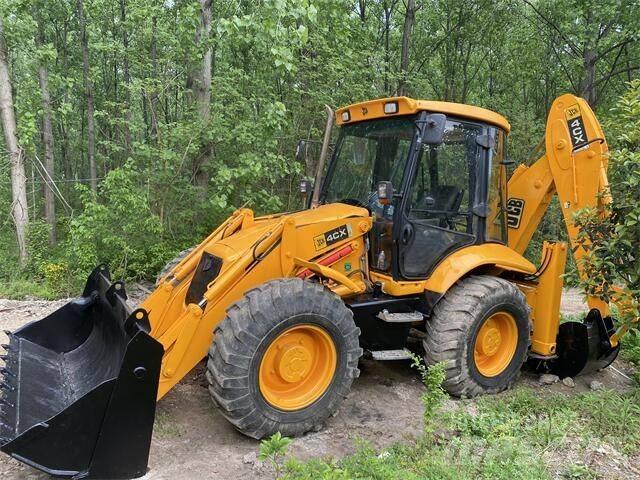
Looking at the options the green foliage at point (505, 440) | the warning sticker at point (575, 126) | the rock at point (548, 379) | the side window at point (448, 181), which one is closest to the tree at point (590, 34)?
the warning sticker at point (575, 126)

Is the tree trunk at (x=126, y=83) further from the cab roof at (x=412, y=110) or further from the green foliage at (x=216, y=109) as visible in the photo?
the cab roof at (x=412, y=110)

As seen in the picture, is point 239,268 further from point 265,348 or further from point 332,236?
point 332,236

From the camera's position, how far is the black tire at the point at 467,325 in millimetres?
4344

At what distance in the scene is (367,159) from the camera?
475 centimetres

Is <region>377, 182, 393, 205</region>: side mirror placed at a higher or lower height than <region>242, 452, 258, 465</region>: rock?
higher

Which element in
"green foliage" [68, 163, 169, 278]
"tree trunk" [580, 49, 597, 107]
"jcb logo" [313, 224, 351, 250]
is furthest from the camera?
"tree trunk" [580, 49, 597, 107]

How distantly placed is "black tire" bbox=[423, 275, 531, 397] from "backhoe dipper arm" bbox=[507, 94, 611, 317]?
28.9 inches

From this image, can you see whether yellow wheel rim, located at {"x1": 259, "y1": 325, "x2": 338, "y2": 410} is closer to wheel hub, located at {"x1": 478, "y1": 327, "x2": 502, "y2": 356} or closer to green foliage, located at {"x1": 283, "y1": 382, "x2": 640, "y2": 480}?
green foliage, located at {"x1": 283, "y1": 382, "x2": 640, "y2": 480}

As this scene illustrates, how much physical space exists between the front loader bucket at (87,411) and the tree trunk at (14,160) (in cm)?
578

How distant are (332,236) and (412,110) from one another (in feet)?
4.11

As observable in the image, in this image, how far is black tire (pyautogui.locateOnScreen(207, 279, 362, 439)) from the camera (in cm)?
333

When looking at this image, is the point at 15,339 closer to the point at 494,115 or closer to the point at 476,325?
the point at 476,325

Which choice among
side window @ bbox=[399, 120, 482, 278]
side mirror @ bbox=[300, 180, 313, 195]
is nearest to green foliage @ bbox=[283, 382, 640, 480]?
side window @ bbox=[399, 120, 482, 278]

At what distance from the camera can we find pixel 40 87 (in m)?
12.3
